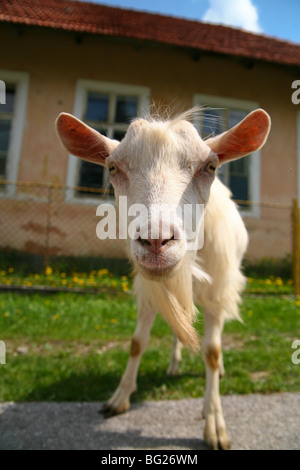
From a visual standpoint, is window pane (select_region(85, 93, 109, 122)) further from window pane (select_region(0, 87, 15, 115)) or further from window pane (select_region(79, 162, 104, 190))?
window pane (select_region(0, 87, 15, 115))

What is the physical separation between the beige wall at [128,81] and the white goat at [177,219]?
18.3ft

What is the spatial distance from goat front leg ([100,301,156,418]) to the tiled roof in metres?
7.26

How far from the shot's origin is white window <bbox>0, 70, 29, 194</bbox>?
24.5 feet

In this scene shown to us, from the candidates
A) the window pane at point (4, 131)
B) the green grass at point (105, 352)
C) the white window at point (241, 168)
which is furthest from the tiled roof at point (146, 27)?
the green grass at point (105, 352)

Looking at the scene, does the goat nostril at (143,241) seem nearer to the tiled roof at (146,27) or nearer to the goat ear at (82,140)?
the goat ear at (82,140)

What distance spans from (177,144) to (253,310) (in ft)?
13.7

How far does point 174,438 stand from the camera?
2059mm

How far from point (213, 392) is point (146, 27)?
366 inches

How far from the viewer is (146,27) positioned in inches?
334

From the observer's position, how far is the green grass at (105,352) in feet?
8.80

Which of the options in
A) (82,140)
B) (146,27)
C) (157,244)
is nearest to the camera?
(157,244)

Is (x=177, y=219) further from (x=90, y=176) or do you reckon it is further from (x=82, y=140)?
(x=90, y=176)

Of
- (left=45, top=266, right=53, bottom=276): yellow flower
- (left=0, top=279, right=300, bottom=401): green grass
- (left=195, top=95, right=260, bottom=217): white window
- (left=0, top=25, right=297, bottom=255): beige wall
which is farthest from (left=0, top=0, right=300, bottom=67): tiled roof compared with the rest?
(left=0, top=279, right=300, bottom=401): green grass

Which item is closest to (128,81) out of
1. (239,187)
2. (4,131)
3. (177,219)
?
(4,131)
